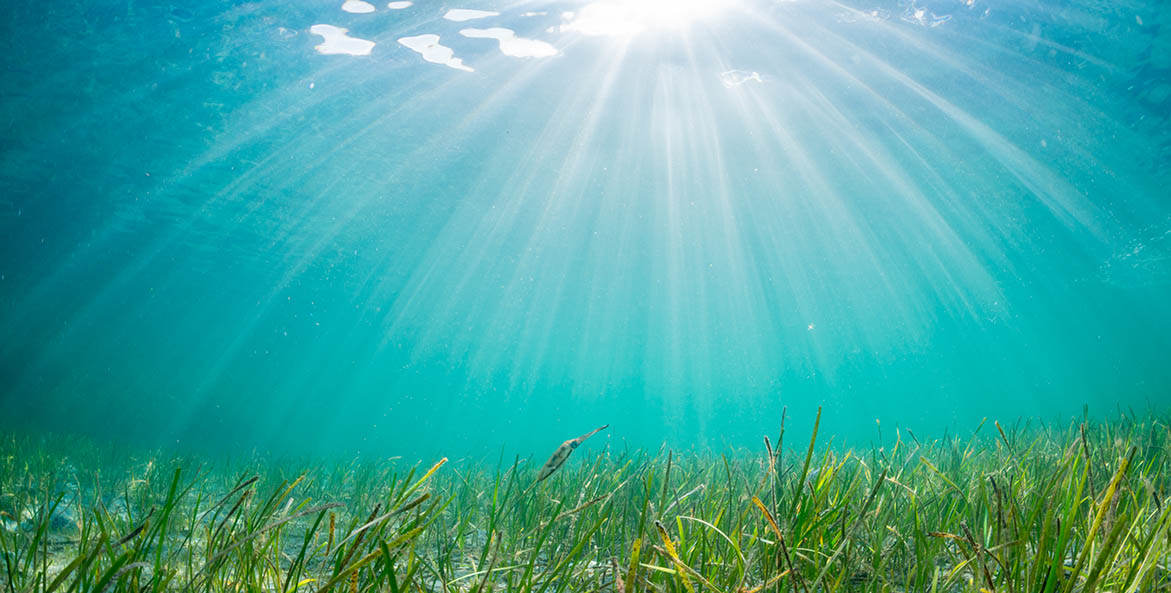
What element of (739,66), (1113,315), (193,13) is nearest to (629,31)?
(739,66)

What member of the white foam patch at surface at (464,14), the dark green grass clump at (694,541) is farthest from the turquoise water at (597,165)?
the dark green grass clump at (694,541)

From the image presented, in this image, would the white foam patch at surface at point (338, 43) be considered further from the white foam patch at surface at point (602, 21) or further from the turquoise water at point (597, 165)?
the white foam patch at surface at point (602, 21)

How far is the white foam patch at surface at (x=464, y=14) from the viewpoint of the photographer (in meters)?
11.8

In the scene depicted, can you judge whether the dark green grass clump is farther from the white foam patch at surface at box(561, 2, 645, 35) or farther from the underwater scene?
the white foam patch at surface at box(561, 2, 645, 35)

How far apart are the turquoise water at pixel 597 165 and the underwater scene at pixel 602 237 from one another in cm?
13

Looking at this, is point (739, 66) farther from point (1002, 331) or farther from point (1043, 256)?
point (1002, 331)

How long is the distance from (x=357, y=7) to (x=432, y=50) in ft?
6.61

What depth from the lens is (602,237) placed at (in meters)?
25.9

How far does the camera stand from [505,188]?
68.0ft

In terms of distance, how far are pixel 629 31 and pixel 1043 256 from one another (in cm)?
2560

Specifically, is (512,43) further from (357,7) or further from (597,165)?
(597,165)

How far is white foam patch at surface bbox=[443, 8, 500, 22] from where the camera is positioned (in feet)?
38.5

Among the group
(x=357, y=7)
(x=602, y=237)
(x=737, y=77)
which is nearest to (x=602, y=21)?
(x=737, y=77)

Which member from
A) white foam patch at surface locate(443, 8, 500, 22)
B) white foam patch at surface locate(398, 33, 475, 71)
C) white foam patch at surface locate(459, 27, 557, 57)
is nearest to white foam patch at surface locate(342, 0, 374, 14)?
white foam patch at surface locate(398, 33, 475, 71)
